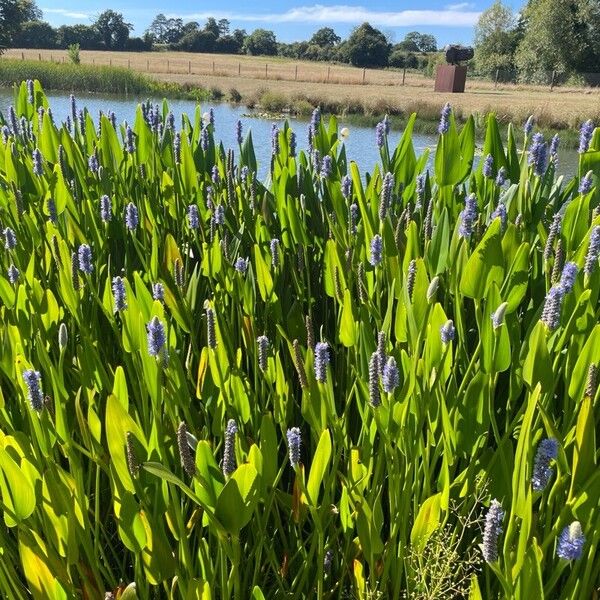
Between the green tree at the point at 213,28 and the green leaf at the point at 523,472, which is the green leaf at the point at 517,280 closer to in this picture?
the green leaf at the point at 523,472

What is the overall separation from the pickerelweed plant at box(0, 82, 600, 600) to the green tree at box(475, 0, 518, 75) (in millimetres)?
57589

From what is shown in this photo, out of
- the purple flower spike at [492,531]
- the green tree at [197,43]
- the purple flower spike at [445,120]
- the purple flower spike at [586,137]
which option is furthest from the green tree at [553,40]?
the green tree at [197,43]

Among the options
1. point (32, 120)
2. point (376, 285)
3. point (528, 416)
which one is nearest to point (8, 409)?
point (376, 285)

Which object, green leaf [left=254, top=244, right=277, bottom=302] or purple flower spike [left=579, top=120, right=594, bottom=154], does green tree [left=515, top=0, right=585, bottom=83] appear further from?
green leaf [left=254, top=244, right=277, bottom=302]

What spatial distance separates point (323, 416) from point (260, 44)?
88377mm

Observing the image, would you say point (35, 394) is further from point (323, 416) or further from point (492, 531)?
point (492, 531)

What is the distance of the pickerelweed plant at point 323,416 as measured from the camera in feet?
2.53

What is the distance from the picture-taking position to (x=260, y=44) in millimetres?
82750

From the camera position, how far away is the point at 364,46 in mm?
68875

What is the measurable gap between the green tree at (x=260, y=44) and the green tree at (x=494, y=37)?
32315mm

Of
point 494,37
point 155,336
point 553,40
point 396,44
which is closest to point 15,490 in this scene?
point 155,336

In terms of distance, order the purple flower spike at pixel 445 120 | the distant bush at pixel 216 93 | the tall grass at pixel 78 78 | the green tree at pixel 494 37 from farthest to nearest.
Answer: the green tree at pixel 494 37 → the distant bush at pixel 216 93 → the tall grass at pixel 78 78 → the purple flower spike at pixel 445 120

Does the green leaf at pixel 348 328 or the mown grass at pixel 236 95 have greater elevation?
the mown grass at pixel 236 95

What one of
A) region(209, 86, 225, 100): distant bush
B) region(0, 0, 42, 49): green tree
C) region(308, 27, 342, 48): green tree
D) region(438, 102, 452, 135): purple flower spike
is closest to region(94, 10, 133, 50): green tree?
region(308, 27, 342, 48): green tree
